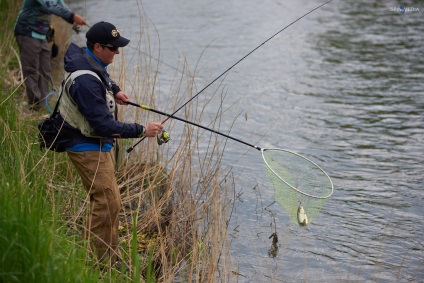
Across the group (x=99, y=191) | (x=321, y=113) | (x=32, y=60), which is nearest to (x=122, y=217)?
(x=99, y=191)

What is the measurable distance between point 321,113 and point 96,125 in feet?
19.2

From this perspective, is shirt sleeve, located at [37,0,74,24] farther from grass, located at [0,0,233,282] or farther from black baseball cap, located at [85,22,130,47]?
black baseball cap, located at [85,22,130,47]

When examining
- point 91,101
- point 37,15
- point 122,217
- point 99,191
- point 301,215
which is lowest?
point 122,217

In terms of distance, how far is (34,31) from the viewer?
303 inches

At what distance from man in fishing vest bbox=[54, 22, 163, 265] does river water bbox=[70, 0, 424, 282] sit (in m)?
1.18

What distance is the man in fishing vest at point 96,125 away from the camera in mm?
4211

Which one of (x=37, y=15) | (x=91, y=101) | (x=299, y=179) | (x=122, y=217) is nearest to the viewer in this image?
(x=91, y=101)

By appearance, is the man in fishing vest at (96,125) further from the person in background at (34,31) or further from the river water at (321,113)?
the person in background at (34,31)

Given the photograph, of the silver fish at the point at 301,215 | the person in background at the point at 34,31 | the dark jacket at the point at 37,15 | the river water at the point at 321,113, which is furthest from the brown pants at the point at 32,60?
the silver fish at the point at 301,215

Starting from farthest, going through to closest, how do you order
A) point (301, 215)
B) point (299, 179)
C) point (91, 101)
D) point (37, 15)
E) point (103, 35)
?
point (37, 15)
point (299, 179)
point (301, 215)
point (103, 35)
point (91, 101)

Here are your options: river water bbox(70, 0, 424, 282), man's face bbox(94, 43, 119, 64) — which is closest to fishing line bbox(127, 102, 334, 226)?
river water bbox(70, 0, 424, 282)

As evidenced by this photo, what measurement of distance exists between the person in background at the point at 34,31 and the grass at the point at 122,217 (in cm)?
53

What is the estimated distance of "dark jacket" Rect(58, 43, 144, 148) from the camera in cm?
419

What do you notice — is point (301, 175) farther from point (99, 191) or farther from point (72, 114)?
point (72, 114)
